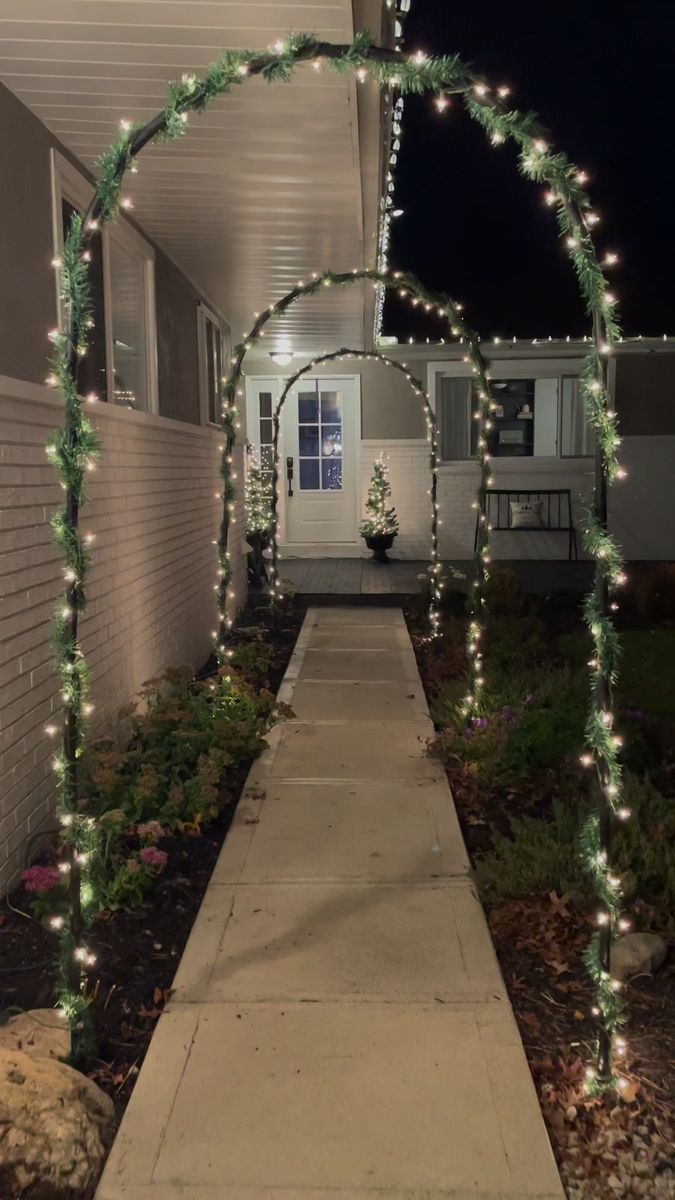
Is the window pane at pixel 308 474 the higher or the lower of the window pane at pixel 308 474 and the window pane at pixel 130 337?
the lower

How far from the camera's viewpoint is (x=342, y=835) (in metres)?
4.34

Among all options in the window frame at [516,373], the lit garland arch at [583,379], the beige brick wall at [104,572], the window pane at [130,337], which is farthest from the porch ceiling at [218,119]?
the window frame at [516,373]

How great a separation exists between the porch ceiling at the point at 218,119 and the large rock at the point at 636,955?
3.34 metres

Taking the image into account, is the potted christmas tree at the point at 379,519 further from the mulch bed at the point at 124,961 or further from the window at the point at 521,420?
the mulch bed at the point at 124,961

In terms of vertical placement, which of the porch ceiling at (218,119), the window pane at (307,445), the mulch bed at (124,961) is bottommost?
the mulch bed at (124,961)

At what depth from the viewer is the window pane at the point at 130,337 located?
6496 mm

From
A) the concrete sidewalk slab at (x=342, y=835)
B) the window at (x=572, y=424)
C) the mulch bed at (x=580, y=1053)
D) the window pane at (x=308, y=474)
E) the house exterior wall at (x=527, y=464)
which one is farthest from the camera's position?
the window pane at (x=308, y=474)

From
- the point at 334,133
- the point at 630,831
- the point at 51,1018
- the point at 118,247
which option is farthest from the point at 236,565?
the point at 51,1018

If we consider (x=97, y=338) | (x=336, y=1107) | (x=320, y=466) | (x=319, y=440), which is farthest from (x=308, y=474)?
(x=336, y=1107)

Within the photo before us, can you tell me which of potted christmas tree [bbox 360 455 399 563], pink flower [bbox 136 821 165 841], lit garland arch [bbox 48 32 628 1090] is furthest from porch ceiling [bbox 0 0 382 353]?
potted christmas tree [bbox 360 455 399 563]

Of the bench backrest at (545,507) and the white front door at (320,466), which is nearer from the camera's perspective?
the bench backrest at (545,507)

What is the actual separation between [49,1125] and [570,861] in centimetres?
211

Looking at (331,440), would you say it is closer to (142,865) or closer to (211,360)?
(211,360)

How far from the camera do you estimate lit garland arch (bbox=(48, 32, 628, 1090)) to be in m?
2.71
